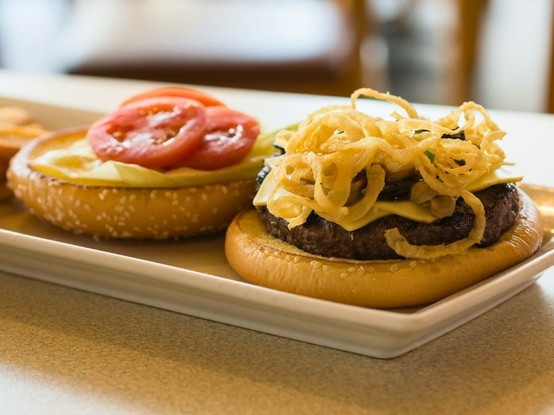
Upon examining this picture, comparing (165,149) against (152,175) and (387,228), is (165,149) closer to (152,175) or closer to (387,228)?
(152,175)

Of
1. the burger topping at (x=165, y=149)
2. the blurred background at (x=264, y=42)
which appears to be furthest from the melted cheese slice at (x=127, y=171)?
the blurred background at (x=264, y=42)

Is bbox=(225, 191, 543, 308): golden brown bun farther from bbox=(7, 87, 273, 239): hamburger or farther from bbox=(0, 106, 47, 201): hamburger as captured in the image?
bbox=(0, 106, 47, 201): hamburger

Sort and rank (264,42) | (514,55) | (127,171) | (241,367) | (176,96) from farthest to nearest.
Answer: (514,55), (264,42), (176,96), (127,171), (241,367)

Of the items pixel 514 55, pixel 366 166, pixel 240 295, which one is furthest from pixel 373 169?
pixel 514 55

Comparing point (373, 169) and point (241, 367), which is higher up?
point (373, 169)

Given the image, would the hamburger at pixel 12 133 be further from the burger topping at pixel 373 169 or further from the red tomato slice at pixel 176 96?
the burger topping at pixel 373 169

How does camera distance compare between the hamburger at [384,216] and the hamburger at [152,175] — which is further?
the hamburger at [152,175]
